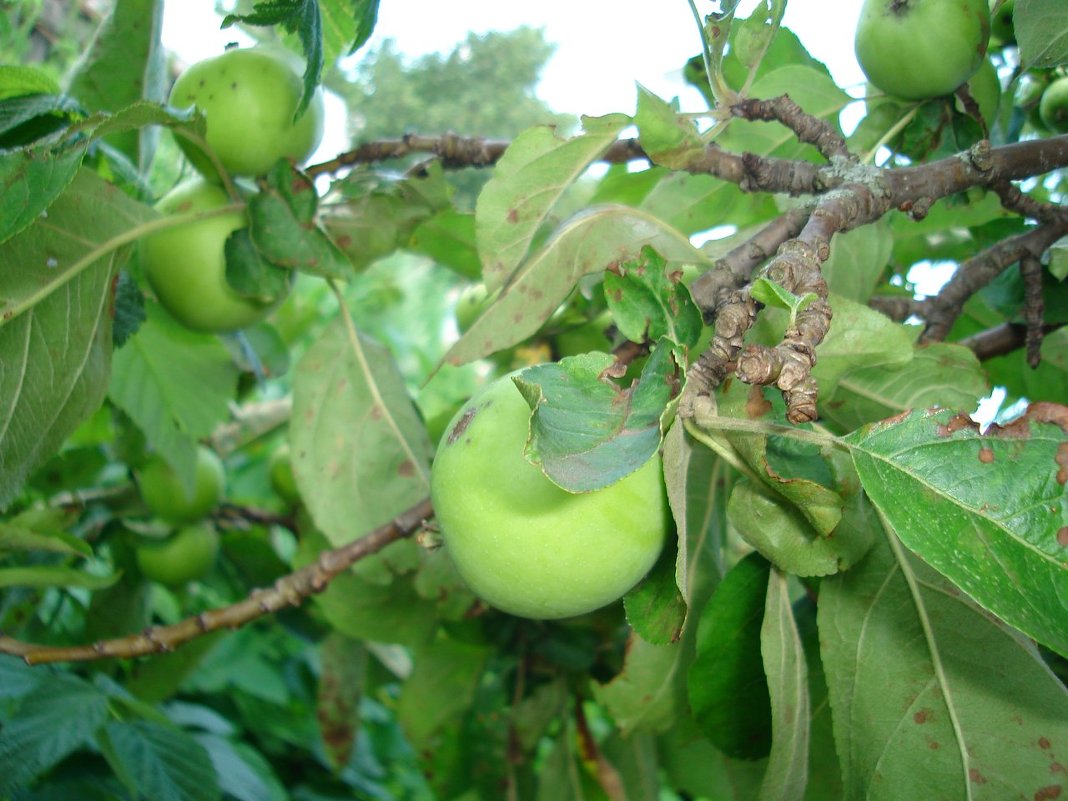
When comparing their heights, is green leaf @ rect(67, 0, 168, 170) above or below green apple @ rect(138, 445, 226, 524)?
above

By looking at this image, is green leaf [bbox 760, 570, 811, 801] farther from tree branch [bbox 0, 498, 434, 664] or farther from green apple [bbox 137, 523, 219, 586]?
green apple [bbox 137, 523, 219, 586]

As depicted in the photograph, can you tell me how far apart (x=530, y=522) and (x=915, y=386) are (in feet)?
1.34

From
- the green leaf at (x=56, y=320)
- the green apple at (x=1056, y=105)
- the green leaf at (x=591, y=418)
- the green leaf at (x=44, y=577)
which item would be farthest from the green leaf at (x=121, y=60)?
the green apple at (x=1056, y=105)

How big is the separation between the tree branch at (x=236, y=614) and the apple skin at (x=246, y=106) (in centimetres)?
49

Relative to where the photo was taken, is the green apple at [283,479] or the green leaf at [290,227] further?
the green apple at [283,479]

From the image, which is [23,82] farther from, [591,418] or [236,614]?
[591,418]

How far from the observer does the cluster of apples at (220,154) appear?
1043 millimetres

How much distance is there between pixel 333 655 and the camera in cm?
164

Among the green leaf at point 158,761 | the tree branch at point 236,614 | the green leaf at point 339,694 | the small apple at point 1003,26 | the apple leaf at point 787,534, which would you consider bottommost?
the green leaf at point 339,694

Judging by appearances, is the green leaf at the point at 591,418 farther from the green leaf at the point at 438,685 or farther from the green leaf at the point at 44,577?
the green leaf at the point at 438,685

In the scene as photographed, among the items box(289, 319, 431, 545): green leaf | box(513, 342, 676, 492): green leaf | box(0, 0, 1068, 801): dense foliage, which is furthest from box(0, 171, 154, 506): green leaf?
box(513, 342, 676, 492): green leaf

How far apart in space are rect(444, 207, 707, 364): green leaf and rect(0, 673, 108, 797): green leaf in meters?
0.65

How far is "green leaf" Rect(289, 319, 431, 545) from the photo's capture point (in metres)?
A: 1.06

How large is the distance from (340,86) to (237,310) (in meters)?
10.1
